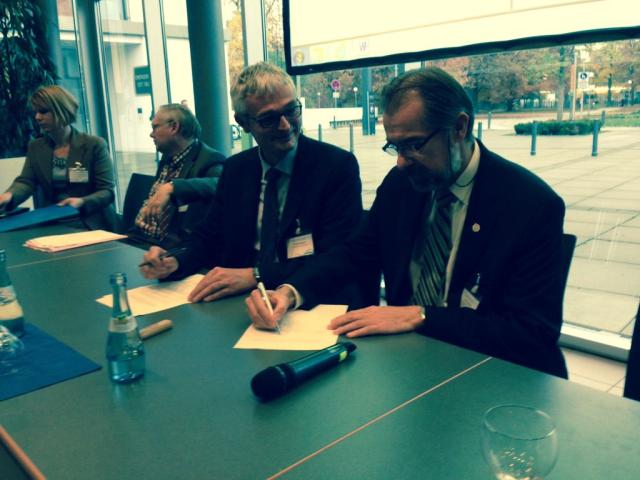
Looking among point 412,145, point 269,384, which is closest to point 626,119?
point 412,145

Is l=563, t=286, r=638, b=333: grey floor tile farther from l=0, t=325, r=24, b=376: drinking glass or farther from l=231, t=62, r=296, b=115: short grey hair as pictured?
l=0, t=325, r=24, b=376: drinking glass

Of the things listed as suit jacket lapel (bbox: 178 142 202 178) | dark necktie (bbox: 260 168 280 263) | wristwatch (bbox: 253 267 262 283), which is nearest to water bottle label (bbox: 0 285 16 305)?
wristwatch (bbox: 253 267 262 283)

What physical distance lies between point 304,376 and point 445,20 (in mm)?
2184

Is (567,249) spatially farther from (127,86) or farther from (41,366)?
(127,86)

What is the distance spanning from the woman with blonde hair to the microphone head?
291 cm

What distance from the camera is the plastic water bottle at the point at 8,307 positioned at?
145 cm

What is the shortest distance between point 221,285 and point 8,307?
1.89ft

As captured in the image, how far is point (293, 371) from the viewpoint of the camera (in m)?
1.13

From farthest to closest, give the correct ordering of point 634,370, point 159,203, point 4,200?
1. point 4,200
2. point 159,203
3. point 634,370

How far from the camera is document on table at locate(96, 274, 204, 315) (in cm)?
168

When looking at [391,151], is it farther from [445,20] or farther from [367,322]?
[445,20]

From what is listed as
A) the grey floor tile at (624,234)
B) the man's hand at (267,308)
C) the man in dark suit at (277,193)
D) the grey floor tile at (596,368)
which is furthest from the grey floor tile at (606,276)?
the man's hand at (267,308)

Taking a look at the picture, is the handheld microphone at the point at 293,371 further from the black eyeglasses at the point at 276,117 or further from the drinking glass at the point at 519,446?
the black eyeglasses at the point at 276,117

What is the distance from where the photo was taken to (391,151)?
5.77 feet
